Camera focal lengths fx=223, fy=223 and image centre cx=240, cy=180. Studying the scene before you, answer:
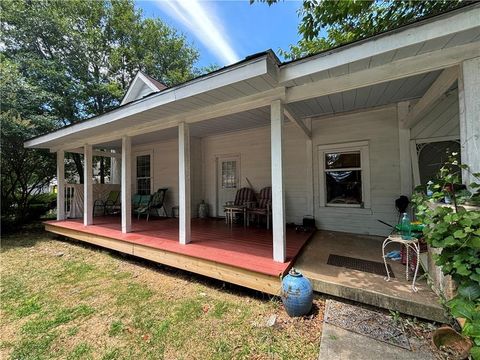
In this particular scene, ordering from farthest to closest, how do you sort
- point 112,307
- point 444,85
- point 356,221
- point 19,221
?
point 19,221 < point 356,221 < point 112,307 < point 444,85

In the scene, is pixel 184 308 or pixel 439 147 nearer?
pixel 184 308

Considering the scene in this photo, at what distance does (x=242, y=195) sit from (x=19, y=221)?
24.7 feet

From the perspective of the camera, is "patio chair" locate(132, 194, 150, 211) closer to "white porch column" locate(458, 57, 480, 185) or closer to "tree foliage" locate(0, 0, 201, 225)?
"tree foliage" locate(0, 0, 201, 225)

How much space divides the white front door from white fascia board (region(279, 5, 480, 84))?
391 centimetres

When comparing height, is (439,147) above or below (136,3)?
below

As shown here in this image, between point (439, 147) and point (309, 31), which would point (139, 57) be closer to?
point (309, 31)

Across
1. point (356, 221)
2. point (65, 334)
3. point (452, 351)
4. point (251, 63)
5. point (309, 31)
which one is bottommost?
point (65, 334)

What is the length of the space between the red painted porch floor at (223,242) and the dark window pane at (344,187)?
1.11m

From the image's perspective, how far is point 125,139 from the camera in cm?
476

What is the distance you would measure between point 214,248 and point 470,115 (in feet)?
11.0

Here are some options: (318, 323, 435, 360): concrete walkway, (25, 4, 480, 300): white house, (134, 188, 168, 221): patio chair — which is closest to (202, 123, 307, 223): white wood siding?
(25, 4, 480, 300): white house

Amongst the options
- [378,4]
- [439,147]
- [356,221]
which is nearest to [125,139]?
[356,221]

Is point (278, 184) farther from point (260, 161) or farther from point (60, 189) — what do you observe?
point (60, 189)

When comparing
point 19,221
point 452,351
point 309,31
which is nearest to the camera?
point 452,351
